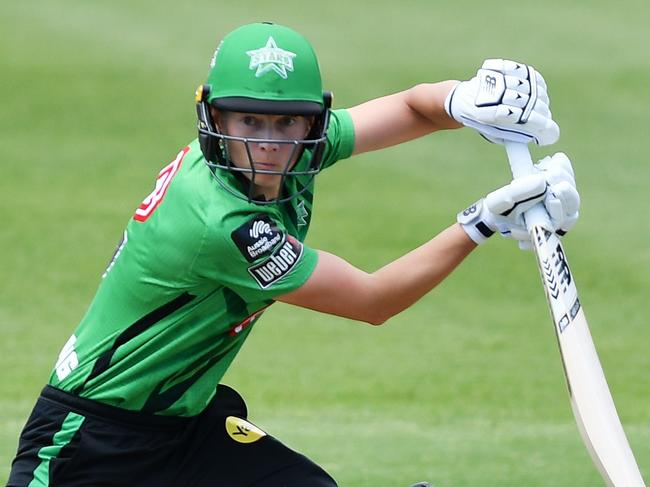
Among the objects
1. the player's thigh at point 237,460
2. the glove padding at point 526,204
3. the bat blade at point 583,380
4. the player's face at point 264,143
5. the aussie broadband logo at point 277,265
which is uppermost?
the player's face at point 264,143

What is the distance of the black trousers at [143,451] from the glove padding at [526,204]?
971 millimetres

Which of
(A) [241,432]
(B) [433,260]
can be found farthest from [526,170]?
(A) [241,432]

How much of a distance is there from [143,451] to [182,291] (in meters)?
0.53

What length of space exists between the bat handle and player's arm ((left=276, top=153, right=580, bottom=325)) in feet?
0.08

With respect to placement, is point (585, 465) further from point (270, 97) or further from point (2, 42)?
point (2, 42)

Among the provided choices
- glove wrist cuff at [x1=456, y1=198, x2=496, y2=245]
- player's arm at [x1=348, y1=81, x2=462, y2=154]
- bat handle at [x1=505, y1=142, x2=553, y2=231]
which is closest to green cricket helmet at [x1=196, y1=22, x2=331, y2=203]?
glove wrist cuff at [x1=456, y1=198, x2=496, y2=245]

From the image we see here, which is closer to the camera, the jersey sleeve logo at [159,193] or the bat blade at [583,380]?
the bat blade at [583,380]


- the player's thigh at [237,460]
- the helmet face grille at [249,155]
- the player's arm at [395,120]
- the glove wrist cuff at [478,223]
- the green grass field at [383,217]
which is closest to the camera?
the helmet face grille at [249,155]

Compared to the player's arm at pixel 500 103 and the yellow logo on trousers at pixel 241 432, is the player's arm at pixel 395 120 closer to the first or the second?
the player's arm at pixel 500 103

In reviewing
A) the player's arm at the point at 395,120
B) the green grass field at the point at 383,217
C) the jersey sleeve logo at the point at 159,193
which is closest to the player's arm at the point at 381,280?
the jersey sleeve logo at the point at 159,193

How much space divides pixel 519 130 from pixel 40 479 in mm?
1790

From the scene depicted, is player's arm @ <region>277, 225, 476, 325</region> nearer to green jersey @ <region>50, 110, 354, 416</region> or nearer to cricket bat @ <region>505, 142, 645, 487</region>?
green jersey @ <region>50, 110, 354, 416</region>

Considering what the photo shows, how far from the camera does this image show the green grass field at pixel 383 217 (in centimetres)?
809

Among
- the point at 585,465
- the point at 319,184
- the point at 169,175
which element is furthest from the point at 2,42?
the point at 169,175
